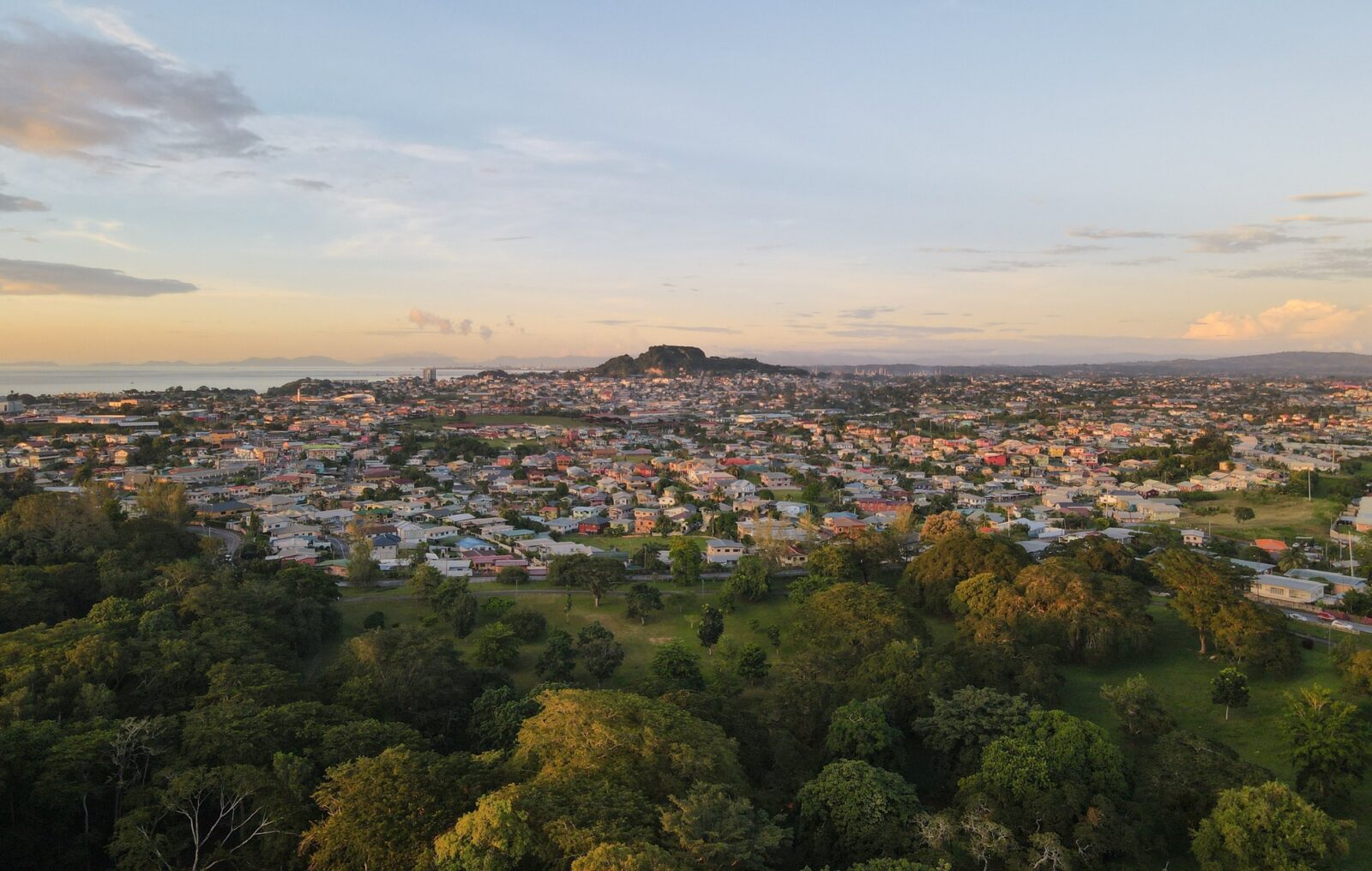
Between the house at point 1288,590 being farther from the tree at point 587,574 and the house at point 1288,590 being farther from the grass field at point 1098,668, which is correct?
the tree at point 587,574

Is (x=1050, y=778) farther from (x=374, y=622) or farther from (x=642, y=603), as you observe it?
(x=374, y=622)

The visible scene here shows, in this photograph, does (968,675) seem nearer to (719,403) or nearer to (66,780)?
(66,780)

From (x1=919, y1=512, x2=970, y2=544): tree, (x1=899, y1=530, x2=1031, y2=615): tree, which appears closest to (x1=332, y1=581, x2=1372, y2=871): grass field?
(x1=899, y1=530, x2=1031, y2=615): tree

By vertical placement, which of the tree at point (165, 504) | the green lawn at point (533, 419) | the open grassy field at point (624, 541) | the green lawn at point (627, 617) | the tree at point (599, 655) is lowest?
the green lawn at point (627, 617)

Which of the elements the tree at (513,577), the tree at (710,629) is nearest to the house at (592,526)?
the tree at (513,577)

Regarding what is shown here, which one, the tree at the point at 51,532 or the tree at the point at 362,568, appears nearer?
the tree at the point at 51,532

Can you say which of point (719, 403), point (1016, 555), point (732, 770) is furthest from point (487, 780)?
point (719, 403)

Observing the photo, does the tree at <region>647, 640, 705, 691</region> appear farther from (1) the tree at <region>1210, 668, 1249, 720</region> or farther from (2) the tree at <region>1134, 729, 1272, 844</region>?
(1) the tree at <region>1210, 668, 1249, 720</region>
